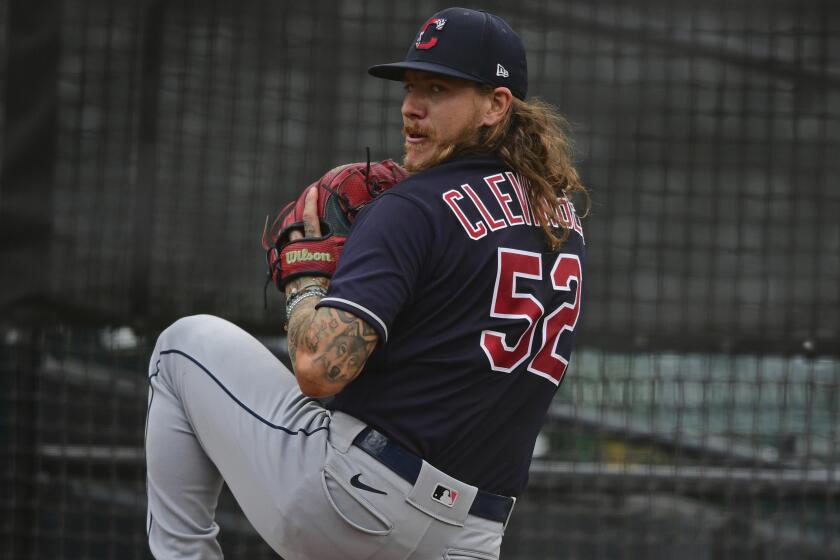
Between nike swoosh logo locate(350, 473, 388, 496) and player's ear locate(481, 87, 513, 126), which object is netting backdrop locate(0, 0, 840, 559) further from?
nike swoosh logo locate(350, 473, 388, 496)

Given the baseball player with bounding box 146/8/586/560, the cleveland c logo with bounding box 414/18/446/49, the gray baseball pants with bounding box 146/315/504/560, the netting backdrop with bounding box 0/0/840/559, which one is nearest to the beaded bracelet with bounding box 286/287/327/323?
the baseball player with bounding box 146/8/586/560

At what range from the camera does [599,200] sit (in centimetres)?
440

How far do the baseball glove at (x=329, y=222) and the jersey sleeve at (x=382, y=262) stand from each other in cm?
12

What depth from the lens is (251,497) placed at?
2.53 meters

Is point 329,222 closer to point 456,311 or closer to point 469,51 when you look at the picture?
point 456,311

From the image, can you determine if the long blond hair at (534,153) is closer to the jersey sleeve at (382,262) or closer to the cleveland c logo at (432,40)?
the cleveland c logo at (432,40)

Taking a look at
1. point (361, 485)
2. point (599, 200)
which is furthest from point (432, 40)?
point (599, 200)

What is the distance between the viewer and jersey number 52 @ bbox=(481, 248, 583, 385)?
244 centimetres

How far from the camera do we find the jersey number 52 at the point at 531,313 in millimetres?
2438

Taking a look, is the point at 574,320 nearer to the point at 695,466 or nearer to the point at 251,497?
the point at 251,497

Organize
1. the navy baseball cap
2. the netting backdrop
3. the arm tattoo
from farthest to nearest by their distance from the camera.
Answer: the netting backdrop → the navy baseball cap → the arm tattoo

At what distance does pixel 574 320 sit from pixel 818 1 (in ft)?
7.78

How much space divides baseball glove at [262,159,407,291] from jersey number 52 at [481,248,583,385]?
0.35 meters

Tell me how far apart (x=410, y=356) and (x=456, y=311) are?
0.13 meters
